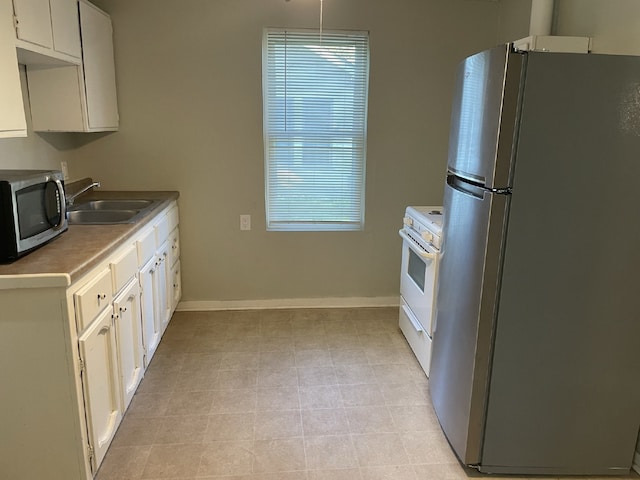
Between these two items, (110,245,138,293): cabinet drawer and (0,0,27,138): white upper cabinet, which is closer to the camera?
(0,0,27,138): white upper cabinet

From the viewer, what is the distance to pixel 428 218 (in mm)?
2887

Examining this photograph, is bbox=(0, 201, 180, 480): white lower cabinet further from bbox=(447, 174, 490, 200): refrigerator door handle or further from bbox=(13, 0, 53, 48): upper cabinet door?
bbox=(447, 174, 490, 200): refrigerator door handle

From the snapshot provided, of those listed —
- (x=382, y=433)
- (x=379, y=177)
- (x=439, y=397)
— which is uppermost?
(x=379, y=177)

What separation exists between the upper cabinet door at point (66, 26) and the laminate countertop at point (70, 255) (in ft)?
3.17

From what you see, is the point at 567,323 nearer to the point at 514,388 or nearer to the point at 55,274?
the point at 514,388

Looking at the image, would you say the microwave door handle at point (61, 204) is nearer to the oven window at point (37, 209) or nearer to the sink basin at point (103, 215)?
the oven window at point (37, 209)

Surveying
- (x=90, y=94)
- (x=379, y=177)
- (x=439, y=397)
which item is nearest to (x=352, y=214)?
(x=379, y=177)

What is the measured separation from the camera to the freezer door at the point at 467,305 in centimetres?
192

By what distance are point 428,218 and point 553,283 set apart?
41.3 inches

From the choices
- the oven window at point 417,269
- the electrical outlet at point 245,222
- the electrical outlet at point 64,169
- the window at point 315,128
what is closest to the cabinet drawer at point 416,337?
the oven window at point 417,269

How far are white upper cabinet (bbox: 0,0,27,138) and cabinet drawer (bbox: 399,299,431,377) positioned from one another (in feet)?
7.66

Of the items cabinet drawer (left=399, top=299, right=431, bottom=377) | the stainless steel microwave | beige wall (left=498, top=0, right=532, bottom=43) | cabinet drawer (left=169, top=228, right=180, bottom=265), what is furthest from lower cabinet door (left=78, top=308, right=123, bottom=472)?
beige wall (left=498, top=0, right=532, bottom=43)

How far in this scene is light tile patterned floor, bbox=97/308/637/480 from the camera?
2156 millimetres

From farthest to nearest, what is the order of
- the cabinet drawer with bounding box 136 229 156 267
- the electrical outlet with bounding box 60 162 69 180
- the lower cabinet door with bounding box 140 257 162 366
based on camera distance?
the electrical outlet with bounding box 60 162 69 180
the lower cabinet door with bounding box 140 257 162 366
the cabinet drawer with bounding box 136 229 156 267
